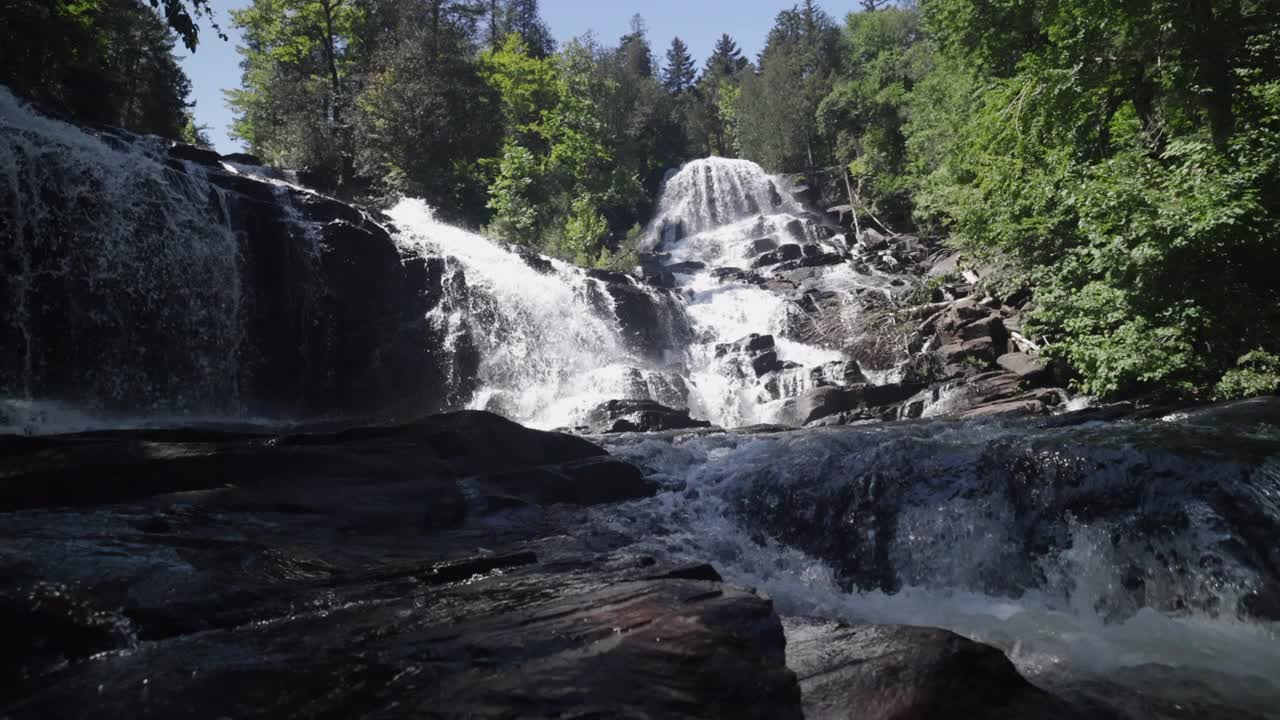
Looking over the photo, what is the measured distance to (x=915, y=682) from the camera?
2859 mm

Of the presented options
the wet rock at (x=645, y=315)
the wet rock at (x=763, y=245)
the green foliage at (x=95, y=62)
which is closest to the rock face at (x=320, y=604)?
the green foliage at (x=95, y=62)

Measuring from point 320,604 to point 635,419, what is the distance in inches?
409

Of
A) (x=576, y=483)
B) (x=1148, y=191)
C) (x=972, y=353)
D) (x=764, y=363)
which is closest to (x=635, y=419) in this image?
(x=764, y=363)

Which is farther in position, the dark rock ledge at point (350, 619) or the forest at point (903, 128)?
the forest at point (903, 128)

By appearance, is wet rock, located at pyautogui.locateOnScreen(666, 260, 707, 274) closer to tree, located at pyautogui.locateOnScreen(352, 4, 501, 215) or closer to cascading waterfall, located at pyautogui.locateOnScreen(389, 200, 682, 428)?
cascading waterfall, located at pyautogui.locateOnScreen(389, 200, 682, 428)

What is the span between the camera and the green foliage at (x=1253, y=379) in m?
9.18

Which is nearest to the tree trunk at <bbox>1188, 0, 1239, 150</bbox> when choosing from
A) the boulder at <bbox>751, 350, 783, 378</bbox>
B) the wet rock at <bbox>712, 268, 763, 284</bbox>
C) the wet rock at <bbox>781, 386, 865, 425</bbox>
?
the wet rock at <bbox>781, 386, 865, 425</bbox>

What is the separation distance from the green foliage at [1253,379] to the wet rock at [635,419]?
8.16 metres

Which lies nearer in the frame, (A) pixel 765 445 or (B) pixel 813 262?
(A) pixel 765 445

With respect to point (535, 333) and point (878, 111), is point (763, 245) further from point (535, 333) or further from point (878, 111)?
point (535, 333)

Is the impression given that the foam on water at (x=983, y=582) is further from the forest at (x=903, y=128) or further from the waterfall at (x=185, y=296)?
the waterfall at (x=185, y=296)

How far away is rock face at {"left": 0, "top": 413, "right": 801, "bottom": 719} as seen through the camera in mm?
2432

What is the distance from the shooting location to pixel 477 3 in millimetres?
45375

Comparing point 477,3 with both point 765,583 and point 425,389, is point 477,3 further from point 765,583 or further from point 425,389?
point 765,583
